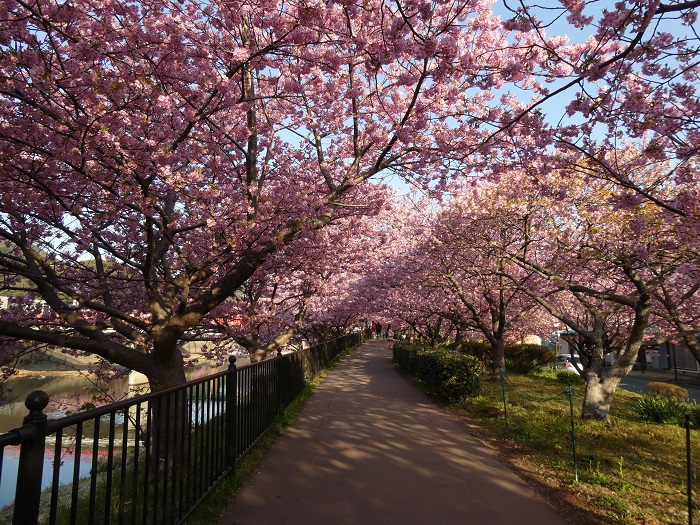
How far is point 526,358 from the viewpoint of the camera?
2275cm

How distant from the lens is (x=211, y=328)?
10.5 metres

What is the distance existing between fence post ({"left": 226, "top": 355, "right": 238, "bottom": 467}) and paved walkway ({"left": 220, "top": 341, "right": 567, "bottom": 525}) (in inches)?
16.5

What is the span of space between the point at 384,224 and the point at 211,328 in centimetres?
1279

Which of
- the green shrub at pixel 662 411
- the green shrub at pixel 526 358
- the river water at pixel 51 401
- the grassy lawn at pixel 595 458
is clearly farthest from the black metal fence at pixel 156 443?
the green shrub at pixel 526 358

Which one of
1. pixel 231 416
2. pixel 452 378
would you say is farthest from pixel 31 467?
pixel 452 378

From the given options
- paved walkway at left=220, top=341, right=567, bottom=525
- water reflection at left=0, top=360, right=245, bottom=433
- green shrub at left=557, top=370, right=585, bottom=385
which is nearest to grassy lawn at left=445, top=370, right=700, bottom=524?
paved walkway at left=220, top=341, right=567, bottom=525

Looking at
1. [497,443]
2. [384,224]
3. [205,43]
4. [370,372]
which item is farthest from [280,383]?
[384,224]

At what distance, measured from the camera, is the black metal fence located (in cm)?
203

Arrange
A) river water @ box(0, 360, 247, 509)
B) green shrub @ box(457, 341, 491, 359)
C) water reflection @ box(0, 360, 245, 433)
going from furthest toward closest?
green shrub @ box(457, 341, 491, 359) → water reflection @ box(0, 360, 245, 433) → river water @ box(0, 360, 247, 509)

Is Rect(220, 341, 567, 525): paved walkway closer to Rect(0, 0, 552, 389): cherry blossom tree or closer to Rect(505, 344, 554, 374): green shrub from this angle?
Rect(0, 0, 552, 389): cherry blossom tree

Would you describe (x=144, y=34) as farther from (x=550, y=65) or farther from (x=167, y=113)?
(x=550, y=65)

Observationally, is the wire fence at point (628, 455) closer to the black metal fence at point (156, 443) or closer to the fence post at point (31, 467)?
the black metal fence at point (156, 443)

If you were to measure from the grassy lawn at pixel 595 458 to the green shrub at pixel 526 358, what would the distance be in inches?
430

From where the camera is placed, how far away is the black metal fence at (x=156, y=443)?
6.67ft
